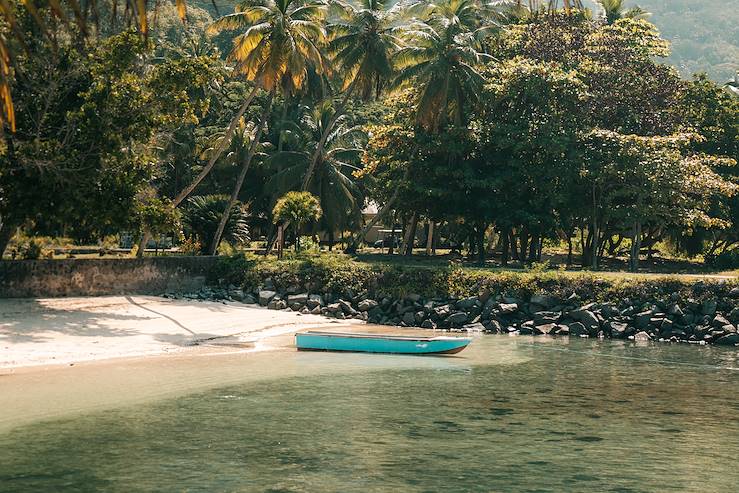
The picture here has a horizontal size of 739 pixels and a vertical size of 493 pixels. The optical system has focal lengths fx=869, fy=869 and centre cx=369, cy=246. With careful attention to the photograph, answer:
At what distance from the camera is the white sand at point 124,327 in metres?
23.9

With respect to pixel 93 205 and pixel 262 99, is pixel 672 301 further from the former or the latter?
pixel 262 99

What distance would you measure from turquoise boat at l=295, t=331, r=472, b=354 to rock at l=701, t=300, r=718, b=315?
442 inches

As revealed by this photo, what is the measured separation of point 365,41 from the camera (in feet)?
146

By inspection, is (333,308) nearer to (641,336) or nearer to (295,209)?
(295,209)

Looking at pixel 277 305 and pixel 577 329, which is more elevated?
pixel 277 305

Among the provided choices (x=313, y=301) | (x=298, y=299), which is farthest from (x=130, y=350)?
(x=313, y=301)

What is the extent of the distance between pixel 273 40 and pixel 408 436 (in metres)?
25.5

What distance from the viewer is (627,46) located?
4625 cm

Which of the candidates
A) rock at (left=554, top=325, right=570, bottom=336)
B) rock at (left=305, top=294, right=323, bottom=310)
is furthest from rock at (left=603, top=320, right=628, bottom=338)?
rock at (left=305, top=294, right=323, bottom=310)

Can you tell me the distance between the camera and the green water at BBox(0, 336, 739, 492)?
1353cm

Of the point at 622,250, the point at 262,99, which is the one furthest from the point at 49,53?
the point at 622,250

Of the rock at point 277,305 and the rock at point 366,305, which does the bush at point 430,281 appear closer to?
the rock at point 366,305

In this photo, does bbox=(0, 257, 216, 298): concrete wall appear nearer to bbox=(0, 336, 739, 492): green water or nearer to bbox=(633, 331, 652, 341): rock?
bbox=(0, 336, 739, 492): green water

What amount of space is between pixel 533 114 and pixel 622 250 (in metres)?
22.5
